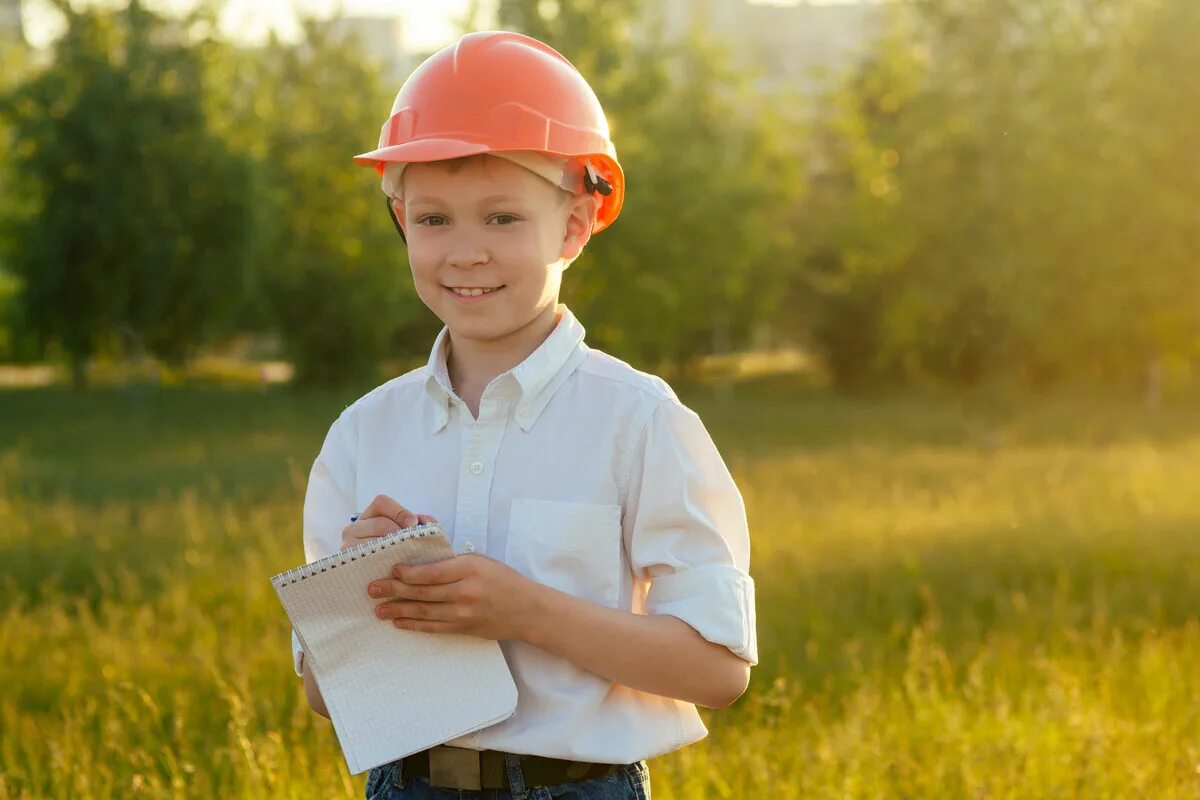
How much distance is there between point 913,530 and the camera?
28.4 feet

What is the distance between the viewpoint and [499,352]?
7.07ft

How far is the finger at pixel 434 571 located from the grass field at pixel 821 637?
74.8 inches

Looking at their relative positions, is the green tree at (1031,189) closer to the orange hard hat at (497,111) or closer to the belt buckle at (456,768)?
the orange hard hat at (497,111)

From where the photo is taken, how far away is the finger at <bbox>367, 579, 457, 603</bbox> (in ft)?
6.05

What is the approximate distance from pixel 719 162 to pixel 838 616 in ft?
77.1

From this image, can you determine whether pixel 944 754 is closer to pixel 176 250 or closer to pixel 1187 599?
pixel 1187 599

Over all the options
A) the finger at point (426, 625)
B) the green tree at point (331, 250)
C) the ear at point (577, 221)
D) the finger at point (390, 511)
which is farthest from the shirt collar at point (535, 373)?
the green tree at point (331, 250)

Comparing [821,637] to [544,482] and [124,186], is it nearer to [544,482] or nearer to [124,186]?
[544,482]

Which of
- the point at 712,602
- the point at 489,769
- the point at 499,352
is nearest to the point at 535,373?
the point at 499,352

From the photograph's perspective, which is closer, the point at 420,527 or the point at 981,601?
the point at 420,527

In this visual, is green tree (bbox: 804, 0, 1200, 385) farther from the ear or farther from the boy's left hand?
the boy's left hand

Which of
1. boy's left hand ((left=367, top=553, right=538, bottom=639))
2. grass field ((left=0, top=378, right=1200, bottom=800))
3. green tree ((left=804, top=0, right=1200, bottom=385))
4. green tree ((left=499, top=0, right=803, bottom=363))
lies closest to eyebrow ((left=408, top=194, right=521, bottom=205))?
boy's left hand ((left=367, top=553, right=538, bottom=639))

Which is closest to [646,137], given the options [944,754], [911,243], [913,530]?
[911,243]

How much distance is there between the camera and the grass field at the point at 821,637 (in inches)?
158
